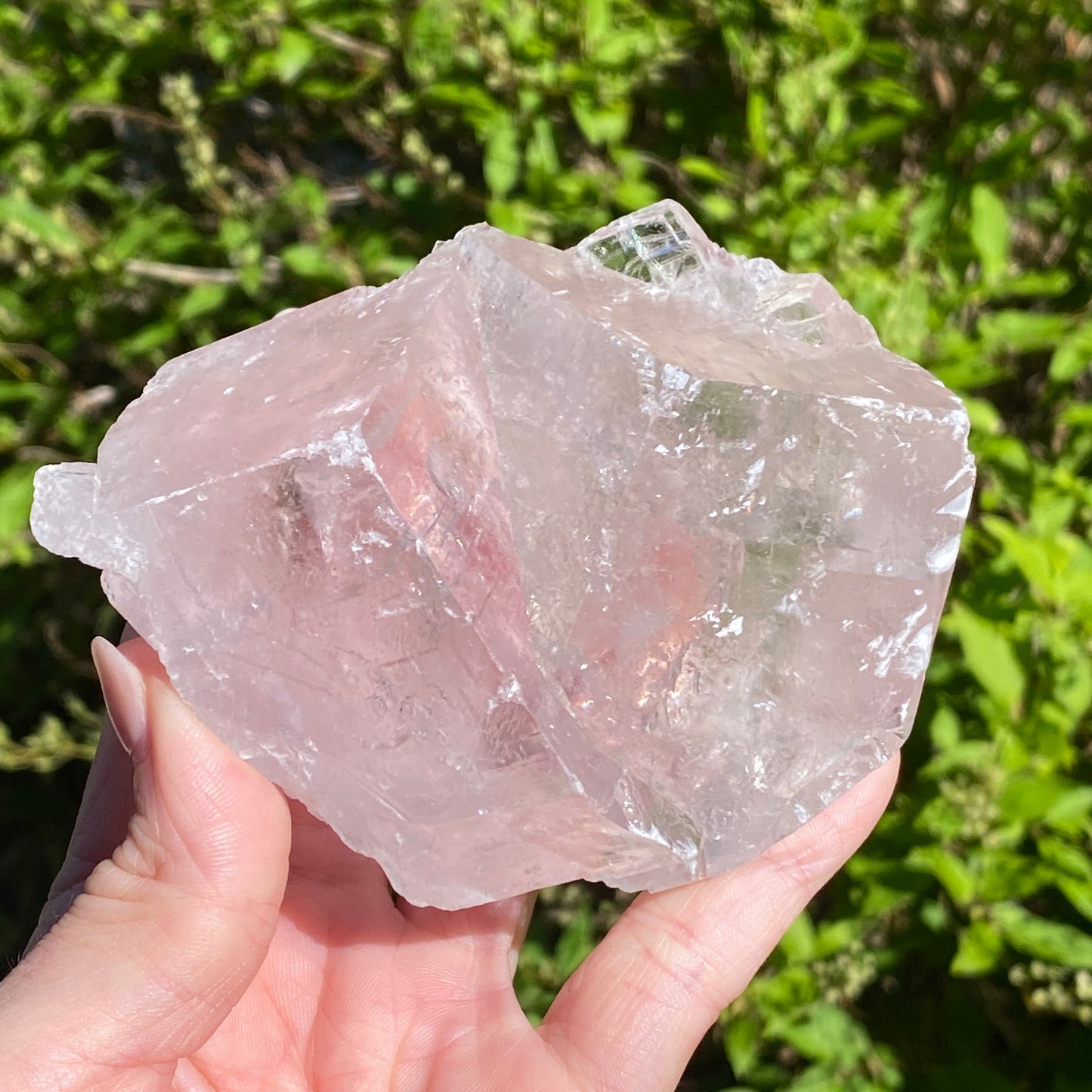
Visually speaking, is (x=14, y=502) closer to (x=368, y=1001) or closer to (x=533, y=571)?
(x=368, y=1001)

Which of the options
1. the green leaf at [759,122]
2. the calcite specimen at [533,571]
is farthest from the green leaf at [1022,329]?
the calcite specimen at [533,571]

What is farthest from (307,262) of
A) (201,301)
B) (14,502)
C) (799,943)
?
(799,943)

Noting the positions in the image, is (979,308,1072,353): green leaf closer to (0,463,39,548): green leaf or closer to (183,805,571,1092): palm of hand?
(183,805,571,1092): palm of hand

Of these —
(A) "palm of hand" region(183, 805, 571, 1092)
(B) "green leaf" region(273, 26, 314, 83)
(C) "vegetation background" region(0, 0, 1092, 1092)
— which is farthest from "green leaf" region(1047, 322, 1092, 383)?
(B) "green leaf" region(273, 26, 314, 83)

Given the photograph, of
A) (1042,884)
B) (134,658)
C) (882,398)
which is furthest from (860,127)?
(134,658)

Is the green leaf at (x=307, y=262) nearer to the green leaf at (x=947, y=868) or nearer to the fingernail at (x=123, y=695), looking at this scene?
the fingernail at (x=123, y=695)
